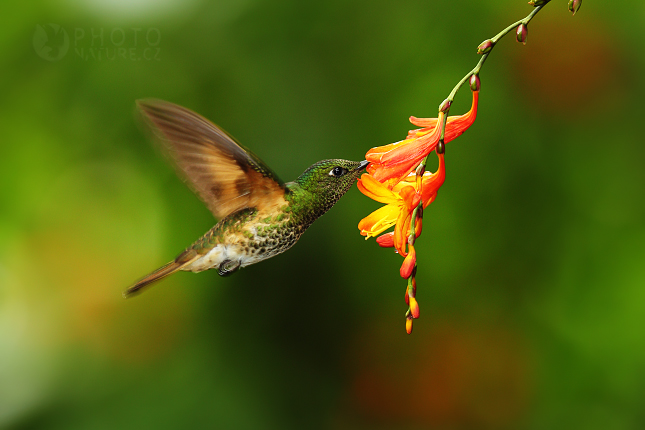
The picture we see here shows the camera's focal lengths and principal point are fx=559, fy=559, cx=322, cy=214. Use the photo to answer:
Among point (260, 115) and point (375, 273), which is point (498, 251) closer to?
point (375, 273)

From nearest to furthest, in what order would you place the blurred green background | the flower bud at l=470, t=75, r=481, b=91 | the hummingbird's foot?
the flower bud at l=470, t=75, r=481, b=91
the hummingbird's foot
the blurred green background

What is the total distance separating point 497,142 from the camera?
2.99m

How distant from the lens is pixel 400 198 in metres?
1.26

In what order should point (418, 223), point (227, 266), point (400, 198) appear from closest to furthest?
1. point (418, 223)
2. point (400, 198)
3. point (227, 266)

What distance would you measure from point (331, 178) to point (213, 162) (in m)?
0.34

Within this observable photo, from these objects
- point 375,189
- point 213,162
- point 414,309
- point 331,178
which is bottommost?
point 414,309

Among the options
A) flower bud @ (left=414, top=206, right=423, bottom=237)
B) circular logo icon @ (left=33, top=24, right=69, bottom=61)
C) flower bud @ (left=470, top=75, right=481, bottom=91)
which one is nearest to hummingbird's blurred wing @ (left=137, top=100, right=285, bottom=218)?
flower bud @ (left=414, top=206, right=423, bottom=237)

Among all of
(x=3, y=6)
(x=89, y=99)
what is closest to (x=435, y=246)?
(x=89, y=99)

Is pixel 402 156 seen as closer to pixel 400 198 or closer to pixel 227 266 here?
pixel 400 198

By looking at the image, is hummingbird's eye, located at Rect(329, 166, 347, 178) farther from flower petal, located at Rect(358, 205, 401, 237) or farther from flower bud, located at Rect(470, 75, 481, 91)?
flower bud, located at Rect(470, 75, 481, 91)

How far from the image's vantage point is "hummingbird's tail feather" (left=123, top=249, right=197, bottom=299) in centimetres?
148

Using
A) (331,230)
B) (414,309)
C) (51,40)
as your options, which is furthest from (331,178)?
(51,40)

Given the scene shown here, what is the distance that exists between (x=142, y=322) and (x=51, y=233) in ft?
2.48

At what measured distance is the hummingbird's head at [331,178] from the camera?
1.56 meters
